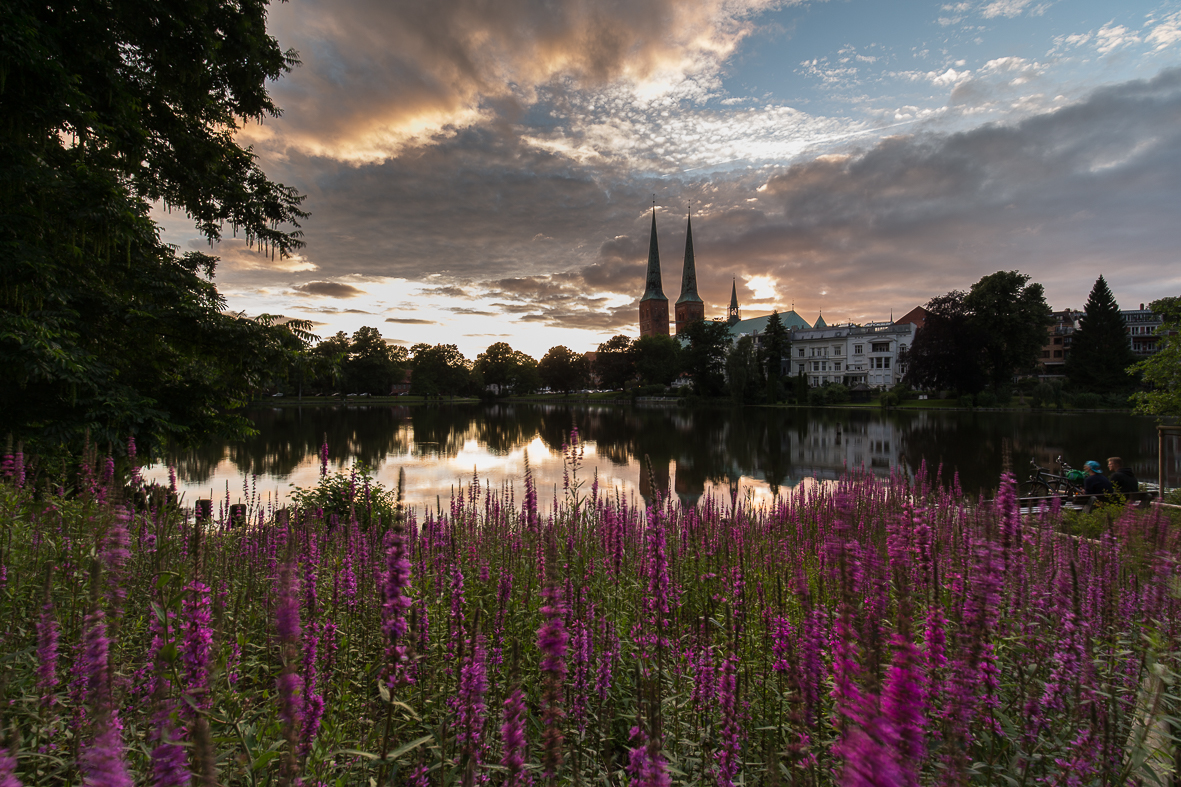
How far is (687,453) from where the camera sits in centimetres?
2911

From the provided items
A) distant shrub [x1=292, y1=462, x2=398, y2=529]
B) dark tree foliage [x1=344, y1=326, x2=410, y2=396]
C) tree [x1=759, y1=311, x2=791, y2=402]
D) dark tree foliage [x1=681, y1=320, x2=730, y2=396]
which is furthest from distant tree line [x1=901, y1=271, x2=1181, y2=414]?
dark tree foliage [x1=344, y1=326, x2=410, y2=396]

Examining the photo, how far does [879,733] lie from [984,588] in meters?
1.08

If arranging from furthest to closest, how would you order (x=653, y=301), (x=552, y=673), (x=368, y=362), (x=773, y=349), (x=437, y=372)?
1. (x=653, y=301)
2. (x=437, y=372)
3. (x=368, y=362)
4. (x=773, y=349)
5. (x=552, y=673)

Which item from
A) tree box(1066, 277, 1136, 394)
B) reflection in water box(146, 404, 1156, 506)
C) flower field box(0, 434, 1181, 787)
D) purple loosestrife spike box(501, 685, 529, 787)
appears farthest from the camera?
tree box(1066, 277, 1136, 394)

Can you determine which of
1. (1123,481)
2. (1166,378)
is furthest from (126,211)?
(1166,378)

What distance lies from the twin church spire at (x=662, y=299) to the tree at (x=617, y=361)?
2819 centimetres

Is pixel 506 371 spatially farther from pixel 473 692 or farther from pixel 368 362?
pixel 473 692

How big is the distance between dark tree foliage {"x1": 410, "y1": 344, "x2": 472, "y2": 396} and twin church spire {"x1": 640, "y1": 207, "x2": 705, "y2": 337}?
168 feet

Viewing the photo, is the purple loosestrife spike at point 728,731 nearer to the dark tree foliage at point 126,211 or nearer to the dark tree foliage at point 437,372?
the dark tree foliage at point 126,211

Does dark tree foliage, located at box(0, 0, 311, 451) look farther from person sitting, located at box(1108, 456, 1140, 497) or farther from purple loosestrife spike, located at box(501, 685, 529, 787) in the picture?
person sitting, located at box(1108, 456, 1140, 497)

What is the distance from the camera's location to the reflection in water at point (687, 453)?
A: 2027cm

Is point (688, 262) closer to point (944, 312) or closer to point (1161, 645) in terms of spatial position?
point (944, 312)

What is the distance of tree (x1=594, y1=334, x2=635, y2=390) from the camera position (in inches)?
4414

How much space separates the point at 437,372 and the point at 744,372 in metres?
73.4
